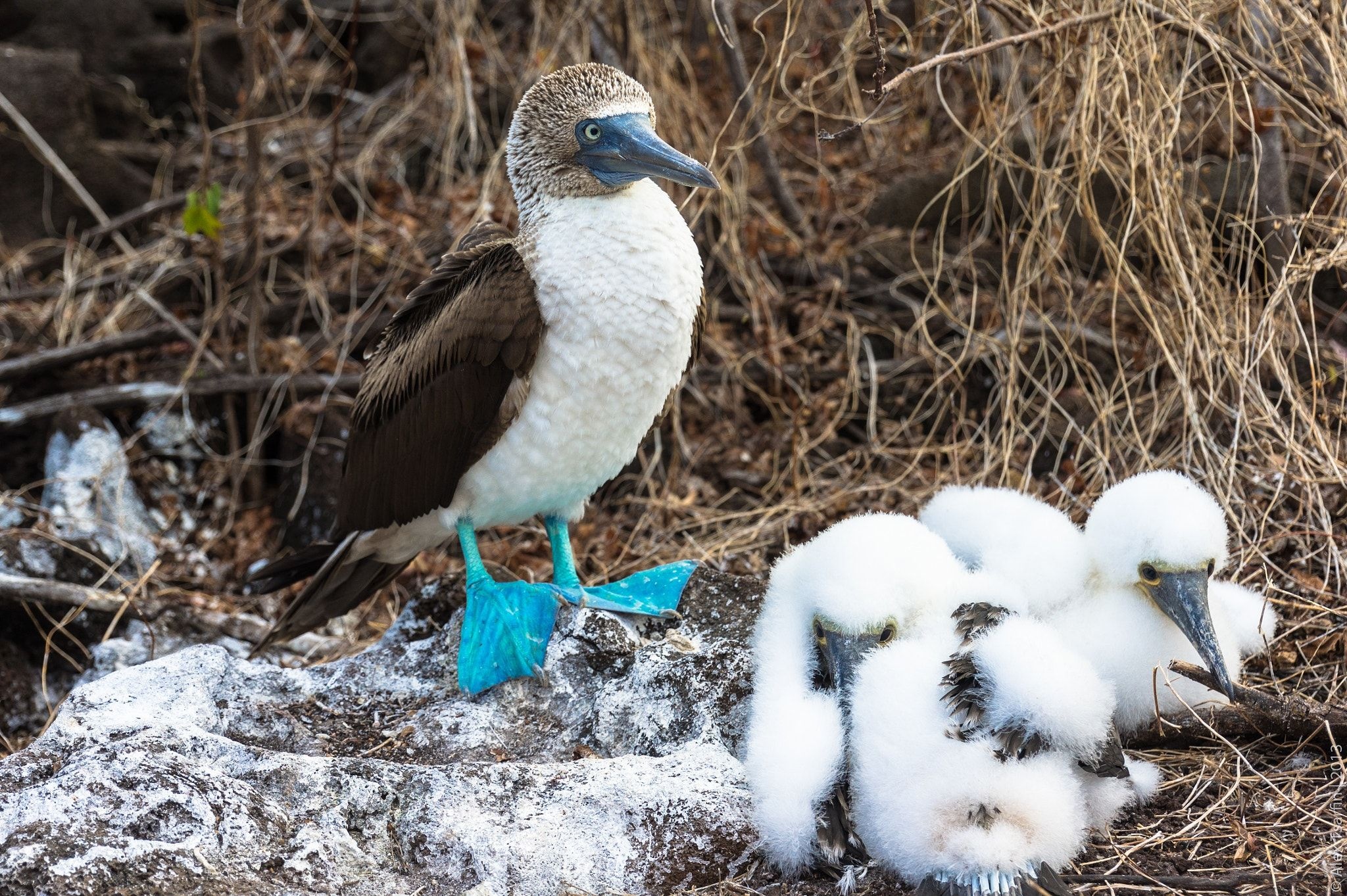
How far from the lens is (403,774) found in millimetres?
2365

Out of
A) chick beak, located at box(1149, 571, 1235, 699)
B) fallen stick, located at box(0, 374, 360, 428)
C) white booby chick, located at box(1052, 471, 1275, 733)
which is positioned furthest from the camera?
fallen stick, located at box(0, 374, 360, 428)

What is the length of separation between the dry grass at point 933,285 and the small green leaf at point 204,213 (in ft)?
0.91

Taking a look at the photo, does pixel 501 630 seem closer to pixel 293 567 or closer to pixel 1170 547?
pixel 293 567

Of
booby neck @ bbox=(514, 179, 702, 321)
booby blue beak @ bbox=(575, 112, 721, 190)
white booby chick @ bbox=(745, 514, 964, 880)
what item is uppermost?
booby blue beak @ bbox=(575, 112, 721, 190)

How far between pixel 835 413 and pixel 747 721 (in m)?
2.18

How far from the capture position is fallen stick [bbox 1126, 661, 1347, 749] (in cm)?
256

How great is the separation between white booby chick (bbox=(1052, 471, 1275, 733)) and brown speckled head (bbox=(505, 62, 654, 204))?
1.41 m

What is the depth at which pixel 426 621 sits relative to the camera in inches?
131

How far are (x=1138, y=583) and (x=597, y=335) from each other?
134 centimetres

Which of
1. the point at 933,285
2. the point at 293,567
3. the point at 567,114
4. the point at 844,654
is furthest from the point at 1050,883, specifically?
the point at 933,285

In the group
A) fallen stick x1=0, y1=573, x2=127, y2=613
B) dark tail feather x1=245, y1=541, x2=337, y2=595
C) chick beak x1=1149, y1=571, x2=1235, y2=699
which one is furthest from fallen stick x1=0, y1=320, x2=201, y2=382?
chick beak x1=1149, y1=571, x2=1235, y2=699

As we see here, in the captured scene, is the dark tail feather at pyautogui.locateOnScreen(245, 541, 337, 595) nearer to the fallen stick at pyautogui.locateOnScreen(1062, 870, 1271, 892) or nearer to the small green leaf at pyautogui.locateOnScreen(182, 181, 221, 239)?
the small green leaf at pyautogui.locateOnScreen(182, 181, 221, 239)

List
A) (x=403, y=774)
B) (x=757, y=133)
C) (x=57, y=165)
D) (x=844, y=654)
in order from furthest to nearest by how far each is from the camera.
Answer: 1. (x=57, y=165)
2. (x=757, y=133)
3. (x=844, y=654)
4. (x=403, y=774)

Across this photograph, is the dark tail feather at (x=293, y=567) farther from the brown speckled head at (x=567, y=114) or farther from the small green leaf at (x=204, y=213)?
the small green leaf at (x=204, y=213)
